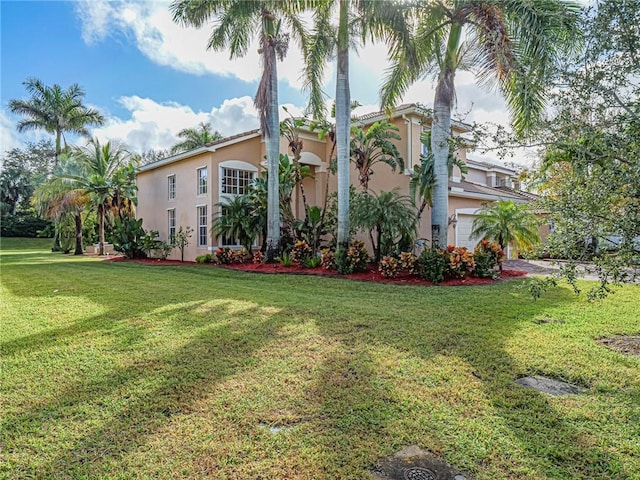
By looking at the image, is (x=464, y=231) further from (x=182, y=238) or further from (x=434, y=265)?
(x=182, y=238)

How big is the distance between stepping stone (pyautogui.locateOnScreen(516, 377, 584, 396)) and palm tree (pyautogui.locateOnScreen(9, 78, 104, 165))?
37.5 meters

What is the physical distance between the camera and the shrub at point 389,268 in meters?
11.5

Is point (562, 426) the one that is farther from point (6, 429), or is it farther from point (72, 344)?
point (72, 344)

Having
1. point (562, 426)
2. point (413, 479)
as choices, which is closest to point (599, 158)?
point (562, 426)

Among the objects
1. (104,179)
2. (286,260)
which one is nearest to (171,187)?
(104,179)

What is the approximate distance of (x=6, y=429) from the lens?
3164 mm

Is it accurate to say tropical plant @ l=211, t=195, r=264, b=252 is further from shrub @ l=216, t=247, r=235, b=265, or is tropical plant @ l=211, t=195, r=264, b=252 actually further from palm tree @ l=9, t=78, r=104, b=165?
palm tree @ l=9, t=78, r=104, b=165

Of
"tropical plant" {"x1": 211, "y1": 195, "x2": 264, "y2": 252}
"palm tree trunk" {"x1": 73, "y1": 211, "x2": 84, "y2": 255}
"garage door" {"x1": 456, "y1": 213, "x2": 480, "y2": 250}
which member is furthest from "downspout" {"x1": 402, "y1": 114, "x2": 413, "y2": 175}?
"palm tree trunk" {"x1": 73, "y1": 211, "x2": 84, "y2": 255}

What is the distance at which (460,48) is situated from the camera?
37.7 ft

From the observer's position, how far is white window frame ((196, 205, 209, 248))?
17.8m

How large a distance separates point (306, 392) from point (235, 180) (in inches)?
600

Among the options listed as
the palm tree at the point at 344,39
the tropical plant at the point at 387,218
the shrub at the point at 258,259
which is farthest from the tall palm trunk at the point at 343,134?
the shrub at the point at 258,259

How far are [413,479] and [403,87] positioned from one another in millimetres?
12716

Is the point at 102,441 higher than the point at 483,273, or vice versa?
the point at 483,273
